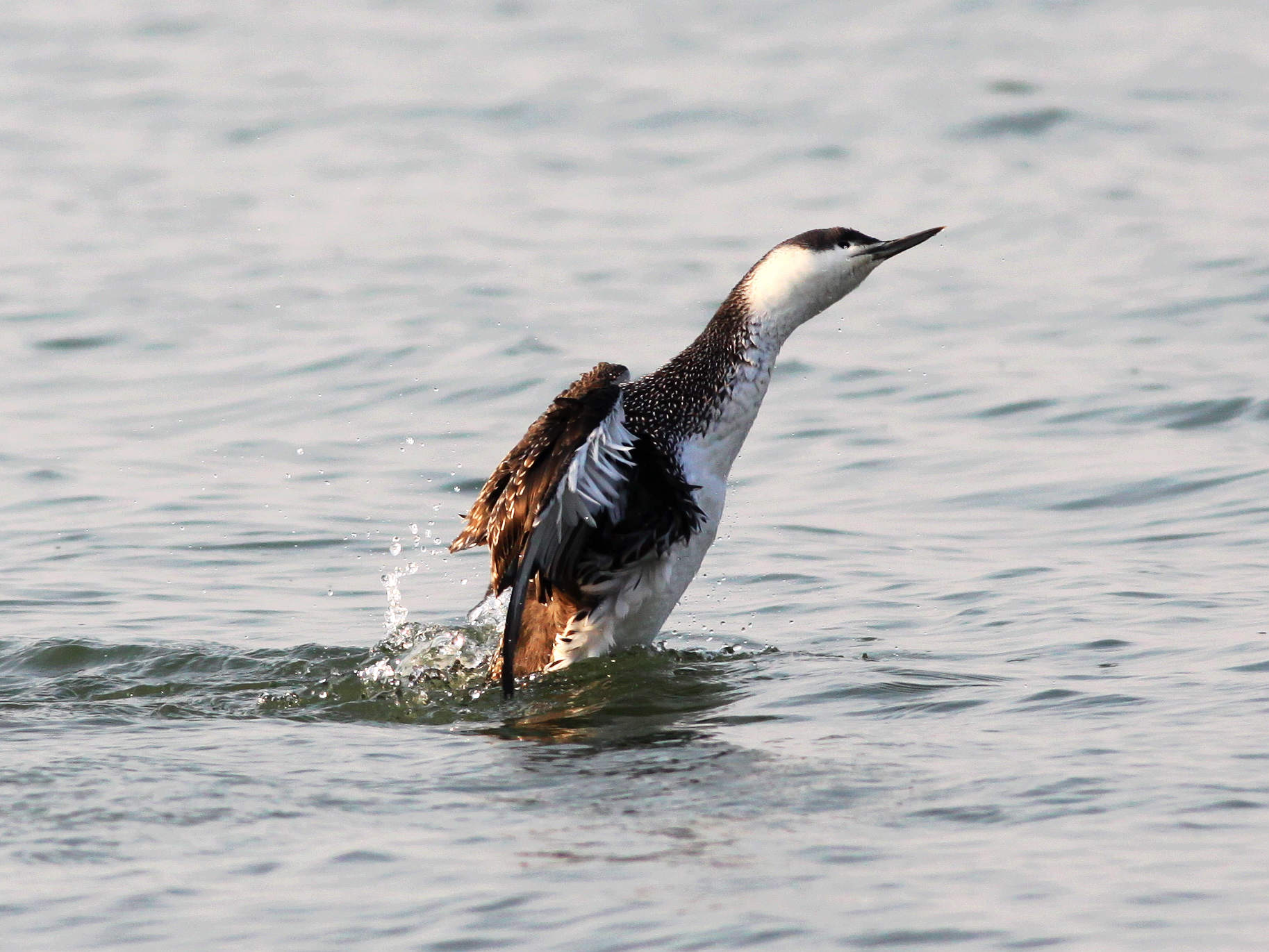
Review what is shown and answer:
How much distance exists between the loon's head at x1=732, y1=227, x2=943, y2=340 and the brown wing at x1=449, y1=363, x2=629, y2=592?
2.98ft

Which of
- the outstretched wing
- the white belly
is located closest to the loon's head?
the white belly

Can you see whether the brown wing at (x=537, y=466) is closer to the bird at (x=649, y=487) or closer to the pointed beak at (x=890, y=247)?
the bird at (x=649, y=487)

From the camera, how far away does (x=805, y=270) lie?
7.42 meters

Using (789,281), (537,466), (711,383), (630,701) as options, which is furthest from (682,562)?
(789,281)

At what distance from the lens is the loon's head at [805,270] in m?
7.42

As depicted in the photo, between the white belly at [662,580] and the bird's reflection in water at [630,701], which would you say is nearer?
the bird's reflection in water at [630,701]

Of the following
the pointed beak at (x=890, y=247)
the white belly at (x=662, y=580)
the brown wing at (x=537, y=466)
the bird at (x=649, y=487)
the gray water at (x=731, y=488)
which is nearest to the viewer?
the gray water at (x=731, y=488)

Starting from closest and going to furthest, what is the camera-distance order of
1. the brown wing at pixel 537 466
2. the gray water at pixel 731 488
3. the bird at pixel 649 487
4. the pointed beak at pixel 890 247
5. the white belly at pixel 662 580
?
1. the gray water at pixel 731 488
2. the brown wing at pixel 537 466
3. the bird at pixel 649 487
4. the white belly at pixel 662 580
5. the pointed beak at pixel 890 247

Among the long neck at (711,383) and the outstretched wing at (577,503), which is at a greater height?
the long neck at (711,383)

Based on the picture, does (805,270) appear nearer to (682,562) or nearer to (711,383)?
(711,383)

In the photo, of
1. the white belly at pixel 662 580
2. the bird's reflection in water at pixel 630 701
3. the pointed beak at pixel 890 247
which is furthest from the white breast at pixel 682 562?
the pointed beak at pixel 890 247

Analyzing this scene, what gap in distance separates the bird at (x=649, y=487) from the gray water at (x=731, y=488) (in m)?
0.32

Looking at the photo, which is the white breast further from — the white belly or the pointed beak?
the pointed beak

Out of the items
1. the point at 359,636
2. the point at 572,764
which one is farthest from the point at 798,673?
the point at 359,636
